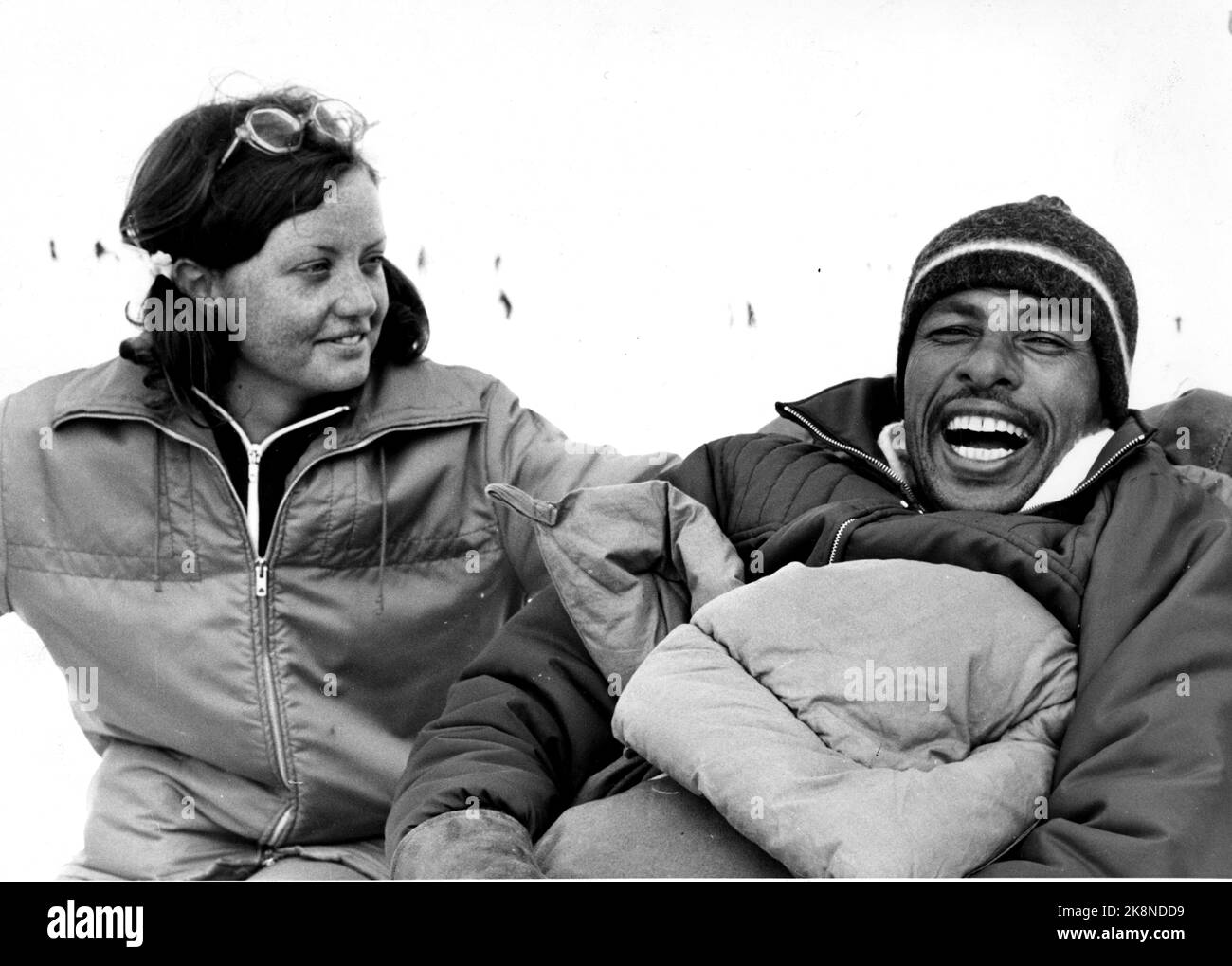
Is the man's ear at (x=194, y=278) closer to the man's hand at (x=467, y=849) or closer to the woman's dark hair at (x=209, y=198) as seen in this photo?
the woman's dark hair at (x=209, y=198)

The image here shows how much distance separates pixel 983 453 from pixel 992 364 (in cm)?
12

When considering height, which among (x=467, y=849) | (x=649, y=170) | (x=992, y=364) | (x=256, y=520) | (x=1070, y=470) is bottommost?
(x=467, y=849)

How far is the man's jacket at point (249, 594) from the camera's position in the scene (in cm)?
229

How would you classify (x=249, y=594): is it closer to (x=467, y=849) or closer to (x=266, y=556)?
(x=266, y=556)

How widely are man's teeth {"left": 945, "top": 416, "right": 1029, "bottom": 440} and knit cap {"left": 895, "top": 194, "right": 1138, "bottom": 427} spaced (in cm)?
14

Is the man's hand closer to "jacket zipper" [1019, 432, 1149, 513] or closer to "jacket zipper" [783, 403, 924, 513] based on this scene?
"jacket zipper" [783, 403, 924, 513]

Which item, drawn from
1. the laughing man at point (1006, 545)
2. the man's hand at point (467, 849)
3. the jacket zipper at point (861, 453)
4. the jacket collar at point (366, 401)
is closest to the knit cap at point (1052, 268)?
the laughing man at point (1006, 545)

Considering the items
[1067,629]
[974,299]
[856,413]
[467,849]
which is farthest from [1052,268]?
[467,849]

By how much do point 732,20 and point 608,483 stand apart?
26.7 inches

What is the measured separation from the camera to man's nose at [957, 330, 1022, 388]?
2.14m

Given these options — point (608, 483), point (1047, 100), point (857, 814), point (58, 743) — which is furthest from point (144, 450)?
point (1047, 100)

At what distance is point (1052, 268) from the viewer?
2.14m

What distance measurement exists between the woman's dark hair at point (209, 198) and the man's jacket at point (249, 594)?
0.07 meters
